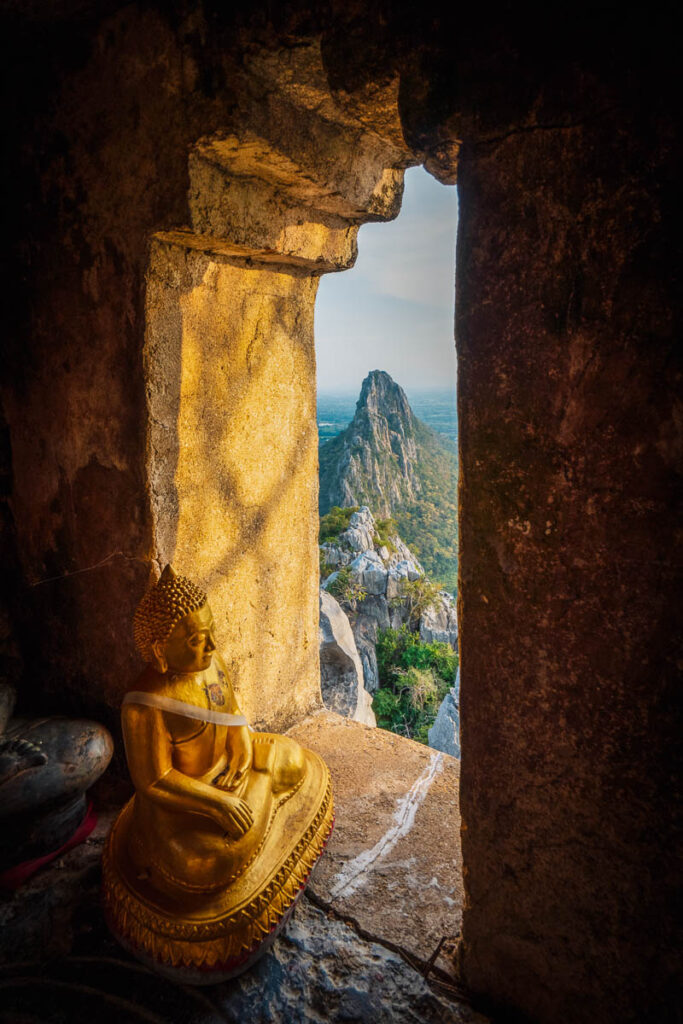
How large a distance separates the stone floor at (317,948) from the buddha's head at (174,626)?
717 mm

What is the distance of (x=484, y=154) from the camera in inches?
42.8

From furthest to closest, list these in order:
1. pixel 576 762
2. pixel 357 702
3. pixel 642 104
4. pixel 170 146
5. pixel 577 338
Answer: pixel 357 702 → pixel 170 146 → pixel 576 762 → pixel 577 338 → pixel 642 104

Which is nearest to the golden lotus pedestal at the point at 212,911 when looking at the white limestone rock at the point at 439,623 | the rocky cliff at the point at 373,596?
the rocky cliff at the point at 373,596

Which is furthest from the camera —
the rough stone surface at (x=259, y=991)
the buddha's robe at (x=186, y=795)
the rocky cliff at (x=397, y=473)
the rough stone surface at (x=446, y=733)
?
the rocky cliff at (x=397, y=473)

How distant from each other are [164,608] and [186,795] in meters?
0.46

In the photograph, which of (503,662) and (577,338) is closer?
(577,338)

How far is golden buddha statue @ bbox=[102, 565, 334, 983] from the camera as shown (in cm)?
148

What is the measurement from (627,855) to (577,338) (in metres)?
0.92

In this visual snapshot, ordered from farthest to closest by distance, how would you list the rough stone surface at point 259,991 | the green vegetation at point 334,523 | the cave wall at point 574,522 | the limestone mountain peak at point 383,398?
the limestone mountain peak at point 383,398
the green vegetation at point 334,523
the rough stone surface at point 259,991
the cave wall at point 574,522

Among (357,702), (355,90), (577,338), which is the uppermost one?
(355,90)

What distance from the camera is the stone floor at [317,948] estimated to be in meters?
1.41

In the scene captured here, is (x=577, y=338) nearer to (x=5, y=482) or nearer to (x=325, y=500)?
(x=5, y=482)

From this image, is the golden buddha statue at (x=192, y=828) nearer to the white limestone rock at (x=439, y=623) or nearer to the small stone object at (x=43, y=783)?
the small stone object at (x=43, y=783)

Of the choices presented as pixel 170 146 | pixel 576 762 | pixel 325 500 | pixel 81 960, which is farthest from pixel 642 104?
pixel 325 500
